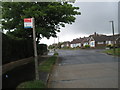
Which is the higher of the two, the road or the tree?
the tree

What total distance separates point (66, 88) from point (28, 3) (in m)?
11.6

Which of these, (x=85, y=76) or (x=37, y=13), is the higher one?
(x=37, y=13)

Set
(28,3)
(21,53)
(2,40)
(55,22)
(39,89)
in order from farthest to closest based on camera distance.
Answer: (55,22) < (28,3) < (21,53) < (2,40) < (39,89)

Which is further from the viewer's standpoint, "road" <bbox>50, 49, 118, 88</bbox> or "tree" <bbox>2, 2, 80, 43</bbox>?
"tree" <bbox>2, 2, 80, 43</bbox>

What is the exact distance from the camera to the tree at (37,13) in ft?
48.9

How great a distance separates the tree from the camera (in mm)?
14914

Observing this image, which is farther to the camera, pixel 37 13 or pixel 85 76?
pixel 37 13

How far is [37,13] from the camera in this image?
1401cm

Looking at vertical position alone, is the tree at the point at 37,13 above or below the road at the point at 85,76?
above

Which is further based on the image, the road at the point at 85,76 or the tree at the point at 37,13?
the tree at the point at 37,13

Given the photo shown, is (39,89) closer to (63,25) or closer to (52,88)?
(52,88)

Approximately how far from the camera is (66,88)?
232 inches

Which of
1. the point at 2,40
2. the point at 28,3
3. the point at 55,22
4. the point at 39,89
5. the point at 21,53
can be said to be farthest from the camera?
the point at 55,22

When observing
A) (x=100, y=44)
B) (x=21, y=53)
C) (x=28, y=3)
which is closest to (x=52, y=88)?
(x=21, y=53)
